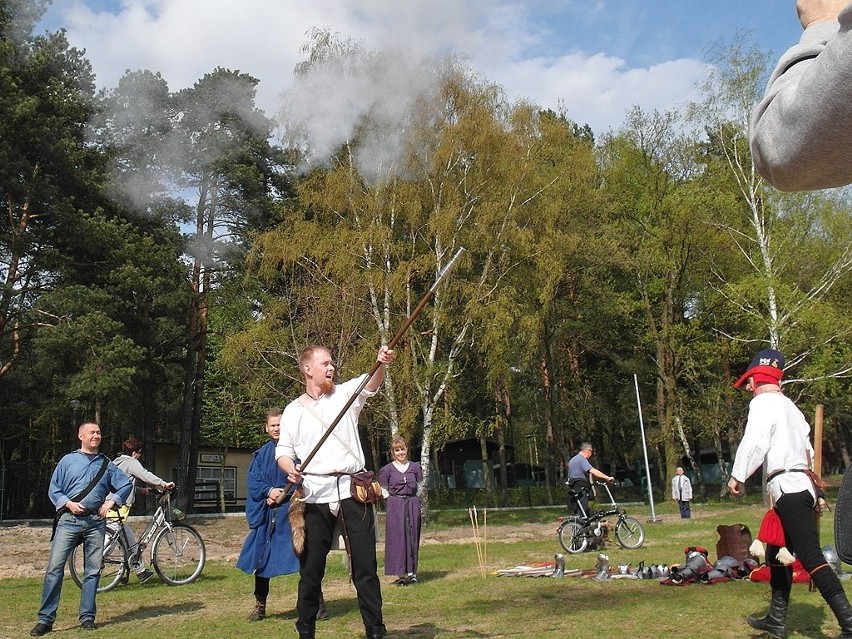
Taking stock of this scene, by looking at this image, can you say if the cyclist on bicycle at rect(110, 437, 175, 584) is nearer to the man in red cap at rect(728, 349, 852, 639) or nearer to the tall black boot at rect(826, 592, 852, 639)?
the man in red cap at rect(728, 349, 852, 639)

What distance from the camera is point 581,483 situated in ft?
52.3

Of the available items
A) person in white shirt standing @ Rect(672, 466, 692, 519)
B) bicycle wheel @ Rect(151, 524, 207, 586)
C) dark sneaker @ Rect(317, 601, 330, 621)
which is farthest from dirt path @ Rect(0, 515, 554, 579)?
dark sneaker @ Rect(317, 601, 330, 621)

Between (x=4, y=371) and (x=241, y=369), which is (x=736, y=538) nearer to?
(x=241, y=369)

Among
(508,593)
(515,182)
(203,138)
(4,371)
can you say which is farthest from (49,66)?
(508,593)

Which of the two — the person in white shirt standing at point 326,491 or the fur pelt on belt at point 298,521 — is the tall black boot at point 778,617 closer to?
the person in white shirt standing at point 326,491

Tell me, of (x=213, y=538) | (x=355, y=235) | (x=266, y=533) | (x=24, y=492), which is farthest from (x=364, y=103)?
(x=24, y=492)

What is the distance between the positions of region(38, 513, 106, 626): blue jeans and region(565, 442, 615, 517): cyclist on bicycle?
9408 millimetres

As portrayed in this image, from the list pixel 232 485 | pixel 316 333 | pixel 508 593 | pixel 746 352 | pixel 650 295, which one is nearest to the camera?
pixel 508 593

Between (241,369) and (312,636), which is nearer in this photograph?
(312,636)

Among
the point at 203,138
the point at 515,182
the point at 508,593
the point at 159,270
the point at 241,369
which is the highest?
the point at 203,138

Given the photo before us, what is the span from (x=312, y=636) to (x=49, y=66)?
2096cm

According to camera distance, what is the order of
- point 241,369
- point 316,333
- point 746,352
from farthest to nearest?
point 746,352
point 241,369
point 316,333

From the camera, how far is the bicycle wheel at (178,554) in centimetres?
1109

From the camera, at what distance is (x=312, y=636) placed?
5.89 meters
